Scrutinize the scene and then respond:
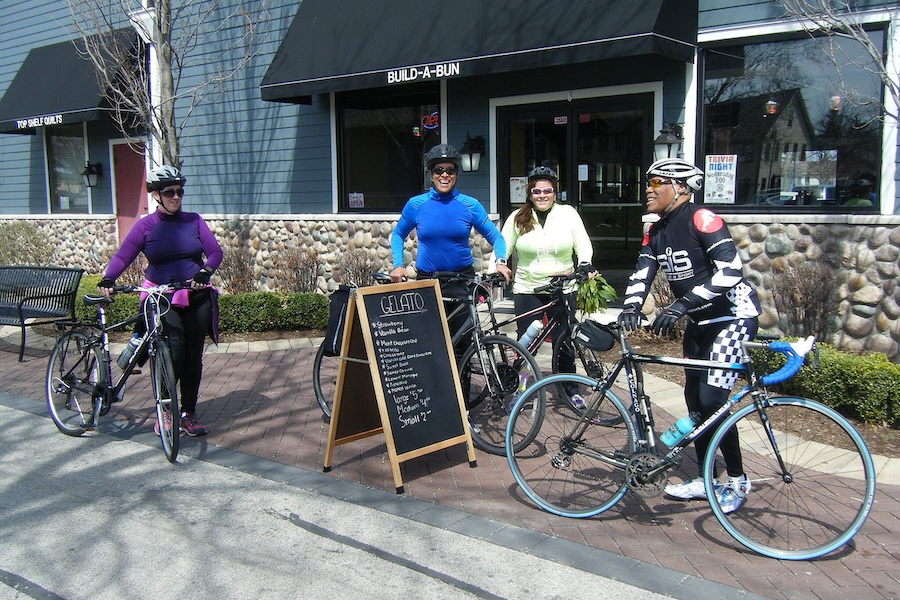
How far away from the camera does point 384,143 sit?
11.7m

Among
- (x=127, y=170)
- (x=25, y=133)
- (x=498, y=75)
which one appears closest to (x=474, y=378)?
(x=498, y=75)

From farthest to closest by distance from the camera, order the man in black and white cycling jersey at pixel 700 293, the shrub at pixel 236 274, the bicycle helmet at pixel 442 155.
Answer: the shrub at pixel 236 274 → the bicycle helmet at pixel 442 155 → the man in black and white cycling jersey at pixel 700 293

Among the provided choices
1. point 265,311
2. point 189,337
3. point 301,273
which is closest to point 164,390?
point 189,337

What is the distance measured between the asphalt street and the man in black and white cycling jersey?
108 centimetres

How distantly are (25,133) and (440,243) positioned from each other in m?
14.6

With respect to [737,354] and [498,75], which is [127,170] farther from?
[737,354]

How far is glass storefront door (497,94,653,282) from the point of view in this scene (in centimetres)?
941

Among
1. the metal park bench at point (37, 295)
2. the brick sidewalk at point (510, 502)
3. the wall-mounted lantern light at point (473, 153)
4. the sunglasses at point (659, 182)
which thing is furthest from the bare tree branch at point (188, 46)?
the sunglasses at point (659, 182)

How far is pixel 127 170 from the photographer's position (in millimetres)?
15258

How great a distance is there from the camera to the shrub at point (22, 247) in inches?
531

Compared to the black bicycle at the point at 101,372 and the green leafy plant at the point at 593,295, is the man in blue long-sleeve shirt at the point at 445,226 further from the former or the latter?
the black bicycle at the point at 101,372

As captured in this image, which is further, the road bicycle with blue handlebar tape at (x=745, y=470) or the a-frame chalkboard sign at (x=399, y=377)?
the a-frame chalkboard sign at (x=399, y=377)

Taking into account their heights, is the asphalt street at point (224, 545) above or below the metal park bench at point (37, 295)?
below

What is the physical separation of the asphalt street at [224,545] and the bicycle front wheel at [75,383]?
0.66m
